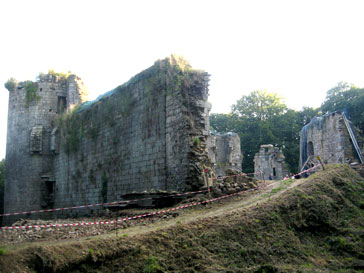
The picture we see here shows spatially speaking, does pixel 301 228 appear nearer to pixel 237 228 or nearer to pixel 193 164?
pixel 237 228

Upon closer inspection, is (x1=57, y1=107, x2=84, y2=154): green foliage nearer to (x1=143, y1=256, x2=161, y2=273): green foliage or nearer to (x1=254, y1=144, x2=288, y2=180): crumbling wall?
(x1=143, y1=256, x2=161, y2=273): green foliage

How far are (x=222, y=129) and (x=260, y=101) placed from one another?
6.09 m

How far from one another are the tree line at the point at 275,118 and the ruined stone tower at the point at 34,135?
22190mm

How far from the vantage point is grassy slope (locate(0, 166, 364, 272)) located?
4.93 meters

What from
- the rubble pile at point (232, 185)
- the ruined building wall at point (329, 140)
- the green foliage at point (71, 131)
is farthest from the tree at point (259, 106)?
the rubble pile at point (232, 185)

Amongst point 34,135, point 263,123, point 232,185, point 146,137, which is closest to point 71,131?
point 34,135

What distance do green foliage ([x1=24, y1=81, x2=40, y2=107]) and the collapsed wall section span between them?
18.5 ft

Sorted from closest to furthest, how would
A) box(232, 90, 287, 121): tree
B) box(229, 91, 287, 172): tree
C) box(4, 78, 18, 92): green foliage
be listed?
box(4, 78, 18, 92): green foliage → box(229, 91, 287, 172): tree → box(232, 90, 287, 121): tree

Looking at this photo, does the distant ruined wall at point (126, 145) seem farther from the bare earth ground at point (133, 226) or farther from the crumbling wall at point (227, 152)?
the crumbling wall at point (227, 152)

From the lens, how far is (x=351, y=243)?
20.1ft

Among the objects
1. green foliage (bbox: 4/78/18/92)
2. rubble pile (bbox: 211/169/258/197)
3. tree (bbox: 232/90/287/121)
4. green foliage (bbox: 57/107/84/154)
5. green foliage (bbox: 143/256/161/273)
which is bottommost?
green foliage (bbox: 143/256/161/273)

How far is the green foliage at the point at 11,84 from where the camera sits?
22.0 m

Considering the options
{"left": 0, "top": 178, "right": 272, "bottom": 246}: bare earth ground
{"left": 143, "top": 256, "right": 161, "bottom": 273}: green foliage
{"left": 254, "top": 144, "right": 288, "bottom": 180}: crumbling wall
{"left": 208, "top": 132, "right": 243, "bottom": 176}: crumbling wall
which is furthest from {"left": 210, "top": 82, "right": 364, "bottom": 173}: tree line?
{"left": 143, "top": 256, "right": 161, "bottom": 273}: green foliage

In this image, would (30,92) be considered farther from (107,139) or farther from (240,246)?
(240,246)
